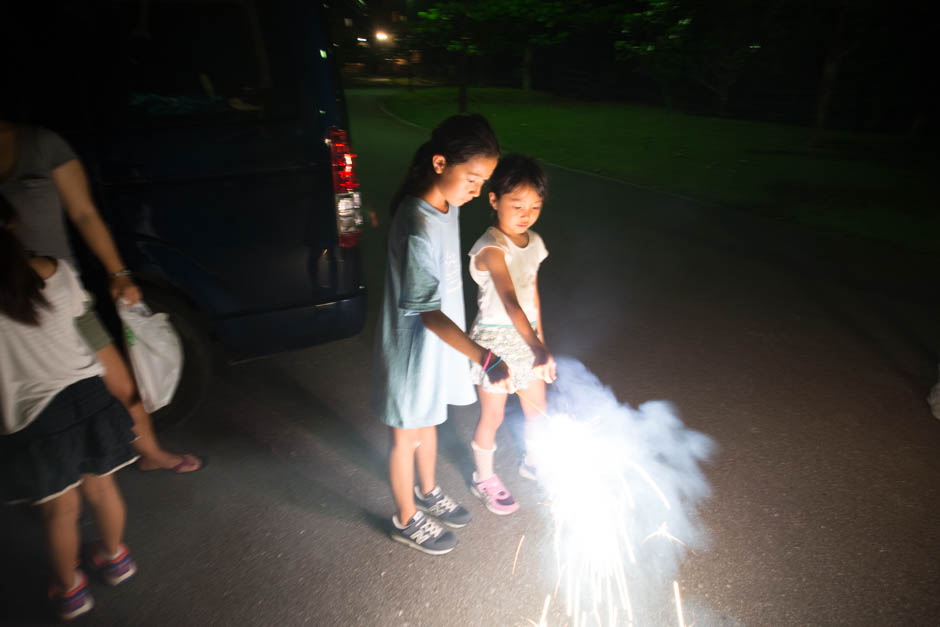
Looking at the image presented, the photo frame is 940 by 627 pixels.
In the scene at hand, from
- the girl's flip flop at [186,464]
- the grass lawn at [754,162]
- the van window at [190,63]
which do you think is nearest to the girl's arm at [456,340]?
the van window at [190,63]

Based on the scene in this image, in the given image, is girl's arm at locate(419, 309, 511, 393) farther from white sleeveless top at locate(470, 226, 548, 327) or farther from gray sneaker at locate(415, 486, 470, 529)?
gray sneaker at locate(415, 486, 470, 529)

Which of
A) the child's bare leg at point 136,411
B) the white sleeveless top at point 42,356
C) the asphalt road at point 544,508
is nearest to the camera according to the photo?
the white sleeveless top at point 42,356

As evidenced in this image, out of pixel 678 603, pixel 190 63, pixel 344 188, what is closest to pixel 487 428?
pixel 678 603

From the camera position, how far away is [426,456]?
258 cm

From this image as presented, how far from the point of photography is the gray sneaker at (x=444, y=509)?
2.71m

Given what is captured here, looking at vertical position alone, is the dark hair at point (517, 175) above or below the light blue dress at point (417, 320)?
above

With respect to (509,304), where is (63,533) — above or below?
→ below

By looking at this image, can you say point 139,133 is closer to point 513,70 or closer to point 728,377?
point 728,377

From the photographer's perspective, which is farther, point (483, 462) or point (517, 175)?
point (483, 462)

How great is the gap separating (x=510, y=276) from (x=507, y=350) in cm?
35

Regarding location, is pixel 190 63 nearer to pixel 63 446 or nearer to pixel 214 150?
pixel 214 150

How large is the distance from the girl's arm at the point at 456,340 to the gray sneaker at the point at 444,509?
94cm

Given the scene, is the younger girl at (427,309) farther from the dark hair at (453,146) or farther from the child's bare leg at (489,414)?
the child's bare leg at (489,414)

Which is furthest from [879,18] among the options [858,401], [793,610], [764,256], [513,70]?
[513,70]
